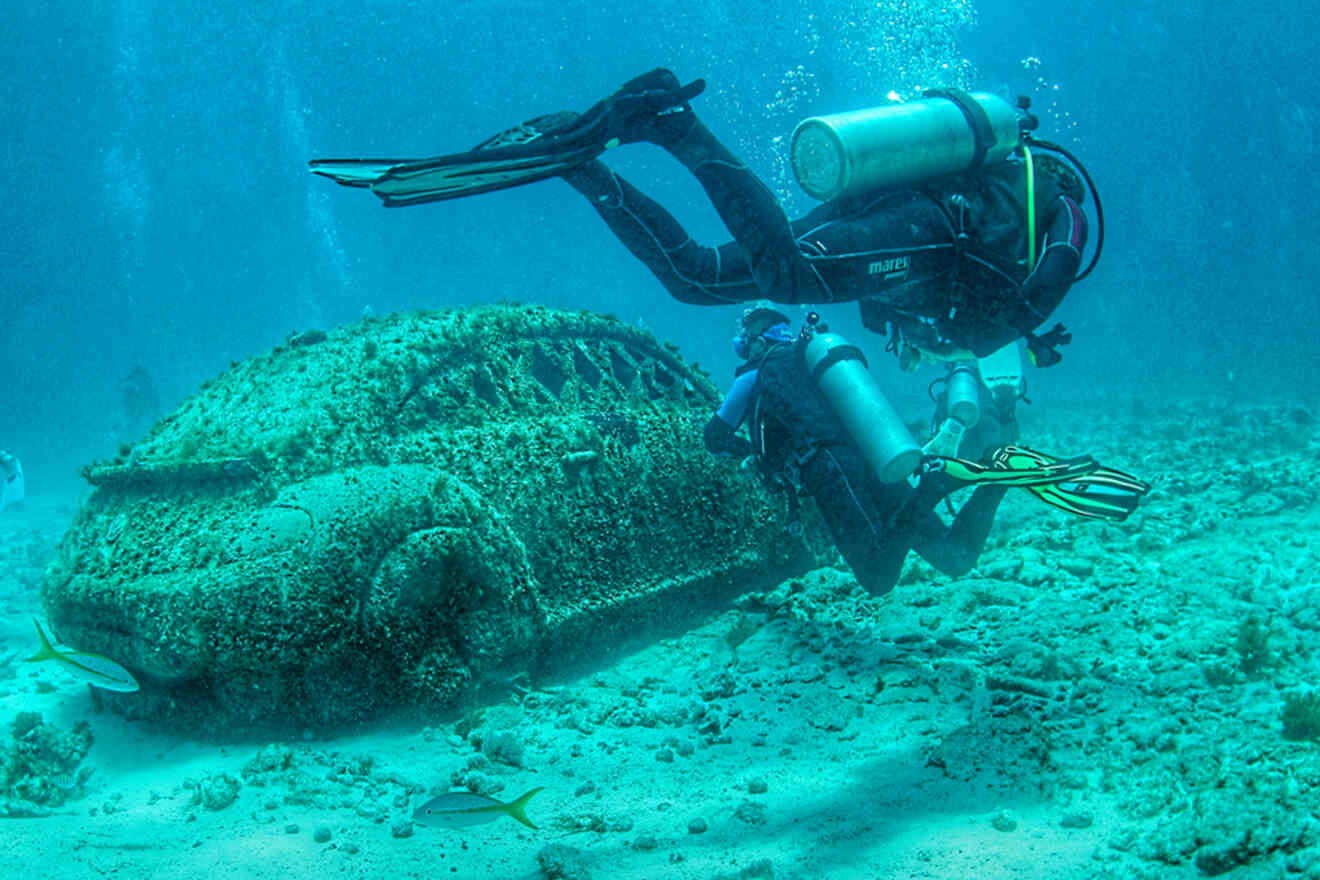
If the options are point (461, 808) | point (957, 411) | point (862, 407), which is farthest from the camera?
point (957, 411)

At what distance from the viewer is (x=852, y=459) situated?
5160 millimetres

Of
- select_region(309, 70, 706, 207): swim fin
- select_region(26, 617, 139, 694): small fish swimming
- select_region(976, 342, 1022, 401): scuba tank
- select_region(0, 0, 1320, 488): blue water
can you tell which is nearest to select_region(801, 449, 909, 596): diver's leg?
select_region(309, 70, 706, 207): swim fin

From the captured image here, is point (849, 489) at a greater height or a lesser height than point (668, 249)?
lesser

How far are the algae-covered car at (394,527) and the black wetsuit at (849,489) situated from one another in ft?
2.10

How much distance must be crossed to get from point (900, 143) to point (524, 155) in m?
2.00

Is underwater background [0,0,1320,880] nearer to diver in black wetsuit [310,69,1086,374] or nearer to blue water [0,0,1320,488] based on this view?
blue water [0,0,1320,488]

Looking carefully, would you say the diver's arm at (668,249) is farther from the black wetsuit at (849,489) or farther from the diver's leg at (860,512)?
the diver's leg at (860,512)

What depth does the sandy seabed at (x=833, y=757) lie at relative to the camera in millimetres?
2531

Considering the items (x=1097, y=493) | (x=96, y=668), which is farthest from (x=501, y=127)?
(x=1097, y=493)

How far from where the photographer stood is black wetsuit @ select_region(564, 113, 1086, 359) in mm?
3828

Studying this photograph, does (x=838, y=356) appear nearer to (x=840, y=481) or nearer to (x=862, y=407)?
(x=862, y=407)

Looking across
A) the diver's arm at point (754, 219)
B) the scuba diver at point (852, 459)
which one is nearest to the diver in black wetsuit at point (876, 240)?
the diver's arm at point (754, 219)

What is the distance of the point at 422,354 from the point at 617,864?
3340mm

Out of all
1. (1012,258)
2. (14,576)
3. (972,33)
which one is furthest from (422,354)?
(972,33)
